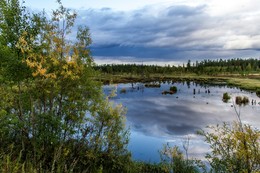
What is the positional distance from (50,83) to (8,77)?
3.63m

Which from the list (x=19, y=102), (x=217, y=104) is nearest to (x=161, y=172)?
(x=19, y=102)

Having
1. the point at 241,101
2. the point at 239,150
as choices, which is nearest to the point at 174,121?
the point at 241,101

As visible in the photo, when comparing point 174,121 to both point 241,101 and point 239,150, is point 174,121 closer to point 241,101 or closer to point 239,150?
point 241,101

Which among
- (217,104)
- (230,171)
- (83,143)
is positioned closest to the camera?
(230,171)

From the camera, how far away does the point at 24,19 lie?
2152 cm

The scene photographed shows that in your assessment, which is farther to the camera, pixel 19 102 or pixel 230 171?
pixel 19 102

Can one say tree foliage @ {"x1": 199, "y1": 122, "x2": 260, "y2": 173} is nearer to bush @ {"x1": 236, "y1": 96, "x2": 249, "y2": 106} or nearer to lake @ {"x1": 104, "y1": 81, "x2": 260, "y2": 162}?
lake @ {"x1": 104, "y1": 81, "x2": 260, "y2": 162}

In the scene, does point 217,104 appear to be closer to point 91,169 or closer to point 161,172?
point 161,172

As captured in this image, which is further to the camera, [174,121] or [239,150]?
[174,121]

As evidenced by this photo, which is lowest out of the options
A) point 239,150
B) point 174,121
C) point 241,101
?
point 174,121

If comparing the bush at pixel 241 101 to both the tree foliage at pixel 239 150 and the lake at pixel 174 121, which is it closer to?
the lake at pixel 174 121

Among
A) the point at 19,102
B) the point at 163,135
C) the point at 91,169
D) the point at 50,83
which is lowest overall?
the point at 163,135

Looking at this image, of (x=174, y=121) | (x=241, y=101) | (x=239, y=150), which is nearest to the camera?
(x=239, y=150)

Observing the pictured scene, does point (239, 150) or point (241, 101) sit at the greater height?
point (239, 150)
